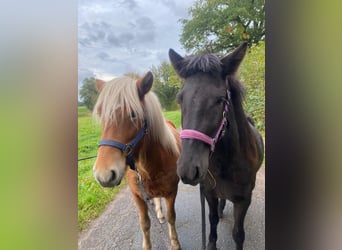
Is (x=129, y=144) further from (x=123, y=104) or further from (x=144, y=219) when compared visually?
(x=144, y=219)

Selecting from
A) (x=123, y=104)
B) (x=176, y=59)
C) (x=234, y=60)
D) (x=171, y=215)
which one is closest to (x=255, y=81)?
(x=234, y=60)

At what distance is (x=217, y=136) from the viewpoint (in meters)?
0.60

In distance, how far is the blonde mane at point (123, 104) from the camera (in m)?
0.66

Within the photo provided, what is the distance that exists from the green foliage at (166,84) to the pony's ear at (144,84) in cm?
2

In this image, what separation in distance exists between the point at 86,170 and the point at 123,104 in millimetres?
200

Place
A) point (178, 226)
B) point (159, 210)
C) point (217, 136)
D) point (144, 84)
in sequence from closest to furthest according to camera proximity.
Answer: point (217, 136) → point (144, 84) → point (178, 226) → point (159, 210)

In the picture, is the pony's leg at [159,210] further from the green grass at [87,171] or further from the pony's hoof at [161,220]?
the green grass at [87,171]

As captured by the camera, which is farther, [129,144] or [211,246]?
[211,246]

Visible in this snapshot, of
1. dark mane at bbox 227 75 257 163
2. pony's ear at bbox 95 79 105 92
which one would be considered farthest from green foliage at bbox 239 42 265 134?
pony's ear at bbox 95 79 105 92

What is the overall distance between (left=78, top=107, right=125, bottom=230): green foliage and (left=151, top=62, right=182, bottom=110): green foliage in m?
0.20

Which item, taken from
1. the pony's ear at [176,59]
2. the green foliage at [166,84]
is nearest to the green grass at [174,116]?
the green foliage at [166,84]

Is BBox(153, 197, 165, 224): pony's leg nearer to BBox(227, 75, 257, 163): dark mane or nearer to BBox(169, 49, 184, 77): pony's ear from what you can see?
BBox(227, 75, 257, 163): dark mane
